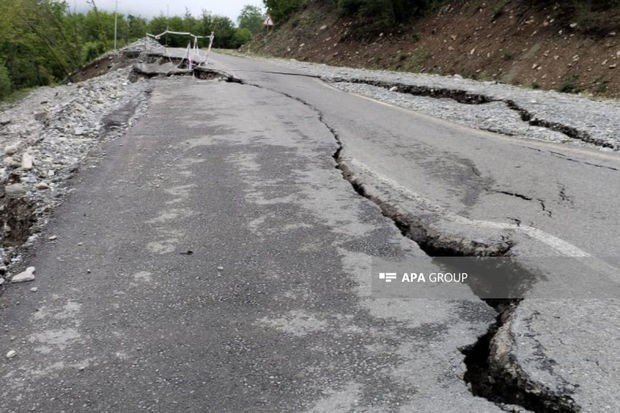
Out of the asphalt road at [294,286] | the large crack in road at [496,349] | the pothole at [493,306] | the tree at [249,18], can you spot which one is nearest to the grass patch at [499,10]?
the asphalt road at [294,286]

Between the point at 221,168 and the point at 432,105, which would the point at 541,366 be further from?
the point at 432,105

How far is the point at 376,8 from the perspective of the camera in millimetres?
24875

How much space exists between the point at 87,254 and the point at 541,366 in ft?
10.7

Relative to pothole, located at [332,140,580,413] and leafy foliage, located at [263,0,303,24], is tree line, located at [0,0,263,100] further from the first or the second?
pothole, located at [332,140,580,413]

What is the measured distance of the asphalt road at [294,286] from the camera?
2.62 metres

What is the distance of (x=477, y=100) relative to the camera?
12.0m

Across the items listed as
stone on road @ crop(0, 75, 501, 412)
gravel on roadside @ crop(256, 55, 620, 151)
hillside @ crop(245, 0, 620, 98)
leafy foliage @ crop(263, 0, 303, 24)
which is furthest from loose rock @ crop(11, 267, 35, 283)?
leafy foliage @ crop(263, 0, 303, 24)

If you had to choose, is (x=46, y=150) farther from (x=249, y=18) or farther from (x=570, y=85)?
(x=249, y=18)

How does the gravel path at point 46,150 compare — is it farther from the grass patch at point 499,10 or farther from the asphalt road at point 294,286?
the grass patch at point 499,10

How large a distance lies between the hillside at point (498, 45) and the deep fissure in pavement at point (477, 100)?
314 centimetres

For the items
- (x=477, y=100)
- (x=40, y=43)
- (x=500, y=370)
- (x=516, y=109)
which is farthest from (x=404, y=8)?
(x=40, y=43)

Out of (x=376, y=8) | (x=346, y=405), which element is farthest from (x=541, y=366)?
(x=376, y=8)

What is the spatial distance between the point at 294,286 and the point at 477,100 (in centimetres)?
969

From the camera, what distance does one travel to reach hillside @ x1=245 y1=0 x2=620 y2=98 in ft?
46.3
